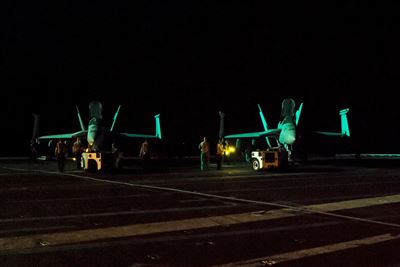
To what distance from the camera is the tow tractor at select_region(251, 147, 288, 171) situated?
2631cm

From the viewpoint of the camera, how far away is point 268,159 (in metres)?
26.5

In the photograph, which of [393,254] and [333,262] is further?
[393,254]

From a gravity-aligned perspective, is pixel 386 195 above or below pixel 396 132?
below

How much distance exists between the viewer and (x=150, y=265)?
19.9 feet

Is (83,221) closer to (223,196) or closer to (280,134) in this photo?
(223,196)

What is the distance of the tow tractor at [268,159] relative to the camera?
26.3 meters

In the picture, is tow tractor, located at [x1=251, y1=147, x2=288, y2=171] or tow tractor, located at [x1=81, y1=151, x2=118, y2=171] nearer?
tow tractor, located at [x1=81, y1=151, x2=118, y2=171]

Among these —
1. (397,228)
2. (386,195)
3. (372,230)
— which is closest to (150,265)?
(372,230)

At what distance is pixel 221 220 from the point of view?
31.4ft

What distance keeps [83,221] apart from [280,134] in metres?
23.4

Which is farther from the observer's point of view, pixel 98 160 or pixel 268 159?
pixel 268 159

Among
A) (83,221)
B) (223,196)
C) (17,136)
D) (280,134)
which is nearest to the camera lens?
(83,221)

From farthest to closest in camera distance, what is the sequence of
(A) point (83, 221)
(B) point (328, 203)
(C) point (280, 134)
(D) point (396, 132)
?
(D) point (396, 132) < (C) point (280, 134) < (B) point (328, 203) < (A) point (83, 221)

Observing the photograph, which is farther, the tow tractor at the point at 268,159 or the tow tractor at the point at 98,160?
the tow tractor at the point at 268,159
